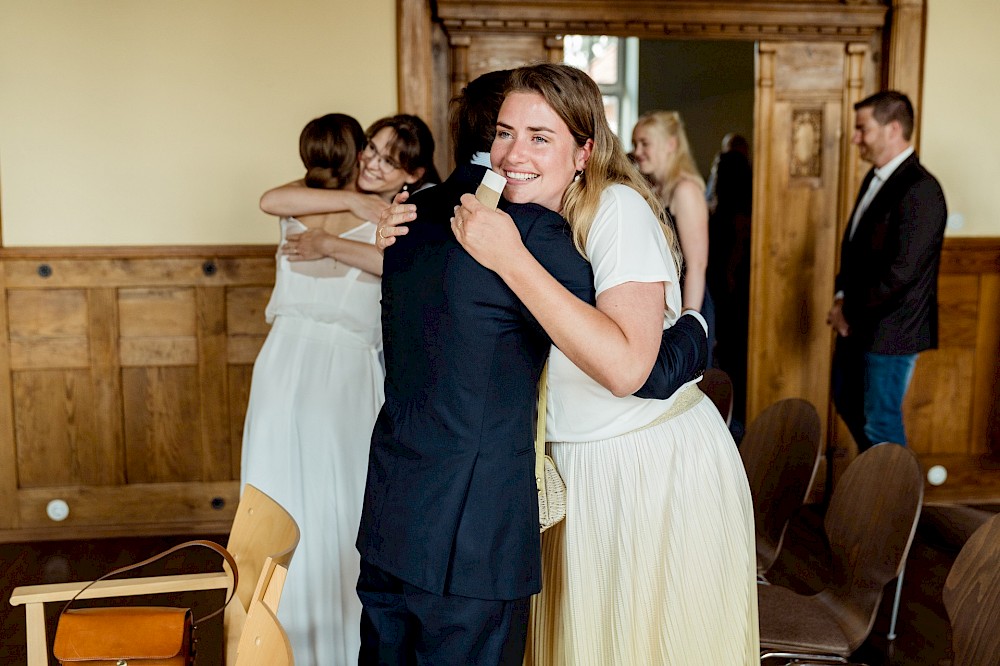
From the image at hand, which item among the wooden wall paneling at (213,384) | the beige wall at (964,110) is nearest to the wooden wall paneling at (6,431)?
the wooden wall paneling at (213,384)

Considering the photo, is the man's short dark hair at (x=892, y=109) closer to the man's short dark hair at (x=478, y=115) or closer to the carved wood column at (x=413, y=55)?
the carved wood column at (x=413, y=55)

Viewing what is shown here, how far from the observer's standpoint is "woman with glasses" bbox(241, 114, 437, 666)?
2.79 metres

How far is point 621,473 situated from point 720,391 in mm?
1591

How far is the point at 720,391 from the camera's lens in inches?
129

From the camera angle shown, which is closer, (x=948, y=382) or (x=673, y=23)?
(x=673, y=23)

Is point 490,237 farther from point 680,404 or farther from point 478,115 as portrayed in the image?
point 680,404

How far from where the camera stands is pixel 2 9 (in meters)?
4.15

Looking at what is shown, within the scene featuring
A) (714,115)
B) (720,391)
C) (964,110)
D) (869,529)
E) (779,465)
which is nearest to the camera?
(869,529)

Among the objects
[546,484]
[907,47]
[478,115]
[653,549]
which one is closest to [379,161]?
[478,115]

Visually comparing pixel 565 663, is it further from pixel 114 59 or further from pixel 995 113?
pixel 995 113

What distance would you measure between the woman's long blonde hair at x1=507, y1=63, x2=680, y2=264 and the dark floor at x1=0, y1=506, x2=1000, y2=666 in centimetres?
219

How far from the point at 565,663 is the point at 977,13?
4.18m

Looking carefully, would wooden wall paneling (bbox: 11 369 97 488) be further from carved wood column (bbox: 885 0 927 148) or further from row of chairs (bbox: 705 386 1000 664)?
carved wood column (bbox: 885 0 927 148)

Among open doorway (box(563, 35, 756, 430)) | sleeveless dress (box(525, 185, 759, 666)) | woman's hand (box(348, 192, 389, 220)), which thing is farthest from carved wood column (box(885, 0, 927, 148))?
sleeveless dress (box(525, 185, 759, 666))
